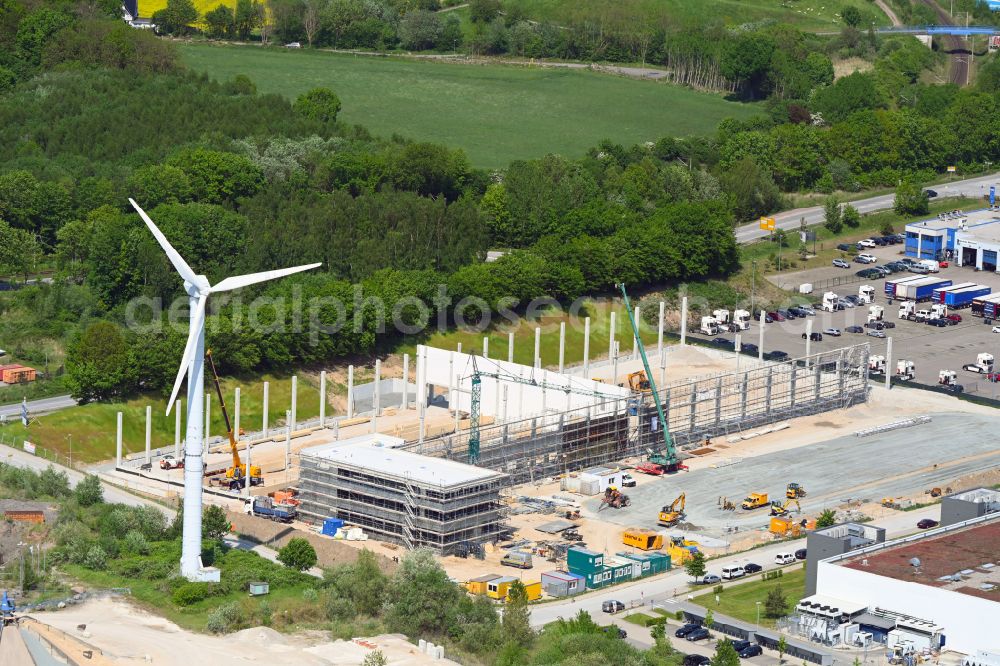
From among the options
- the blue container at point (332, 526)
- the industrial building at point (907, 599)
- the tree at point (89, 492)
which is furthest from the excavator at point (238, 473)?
the industrial building at point (907, 599)

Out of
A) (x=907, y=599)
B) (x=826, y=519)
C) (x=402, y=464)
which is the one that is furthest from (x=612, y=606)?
(x=826, y=519)

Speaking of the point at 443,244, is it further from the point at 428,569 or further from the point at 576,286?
the point at 428,569

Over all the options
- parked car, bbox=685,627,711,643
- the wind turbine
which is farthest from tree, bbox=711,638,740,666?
the wind turbine

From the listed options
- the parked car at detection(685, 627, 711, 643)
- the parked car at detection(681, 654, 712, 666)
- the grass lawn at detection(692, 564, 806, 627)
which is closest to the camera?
the parked car at detection(681, 654, 712, 666)

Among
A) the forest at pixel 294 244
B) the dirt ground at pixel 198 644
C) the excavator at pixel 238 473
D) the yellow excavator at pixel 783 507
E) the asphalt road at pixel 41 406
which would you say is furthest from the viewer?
the forest at pixel 294 244

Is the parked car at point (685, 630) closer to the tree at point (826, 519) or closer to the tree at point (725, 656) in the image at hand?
the tree at point (725, 656)

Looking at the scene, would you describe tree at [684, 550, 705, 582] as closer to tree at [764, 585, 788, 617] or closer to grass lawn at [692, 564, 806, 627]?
grass lawn at [692, 564, 806, 627]

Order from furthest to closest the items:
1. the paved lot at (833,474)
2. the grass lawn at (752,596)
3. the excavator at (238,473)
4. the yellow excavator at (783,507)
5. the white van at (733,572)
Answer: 1. the excavator at (238,473)
2. the paved lot at (833,474)
3. the yellow excavator at (783,507)
4. the white van at (733,572)
5. the grass lawn at (752,596)
